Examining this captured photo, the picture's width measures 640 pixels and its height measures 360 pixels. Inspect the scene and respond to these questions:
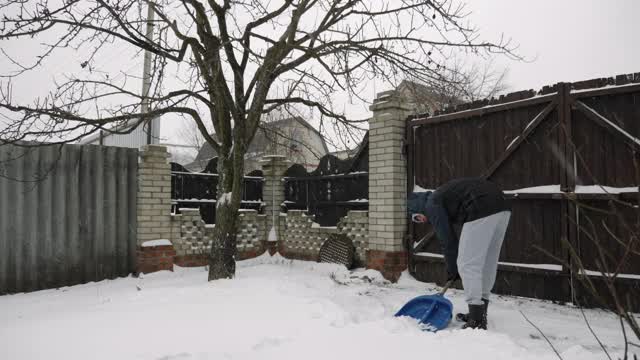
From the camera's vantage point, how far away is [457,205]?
13.0 feet

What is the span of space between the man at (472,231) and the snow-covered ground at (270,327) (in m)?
0.30

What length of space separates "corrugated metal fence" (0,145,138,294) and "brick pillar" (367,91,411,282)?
11.9ft

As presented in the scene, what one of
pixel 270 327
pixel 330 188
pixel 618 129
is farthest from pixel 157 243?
pixel 618 129

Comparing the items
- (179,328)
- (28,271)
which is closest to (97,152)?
(28,271)

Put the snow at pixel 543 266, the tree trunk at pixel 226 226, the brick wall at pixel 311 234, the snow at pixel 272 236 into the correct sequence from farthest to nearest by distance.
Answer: the snow at pixel 272 236, the brick wall at pixel 311 234, the tree trunk at pixel 226 226, the snow at pixel 543 266

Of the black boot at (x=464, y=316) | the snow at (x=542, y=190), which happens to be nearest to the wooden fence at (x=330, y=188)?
the snow at (x=542, y=190)

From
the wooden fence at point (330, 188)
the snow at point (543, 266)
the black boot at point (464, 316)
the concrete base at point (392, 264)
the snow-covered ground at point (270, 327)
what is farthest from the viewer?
the wooden fence at point (330, 188)

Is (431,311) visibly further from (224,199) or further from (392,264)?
(224,199)

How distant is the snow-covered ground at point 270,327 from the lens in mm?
3098

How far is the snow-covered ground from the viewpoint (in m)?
3.10

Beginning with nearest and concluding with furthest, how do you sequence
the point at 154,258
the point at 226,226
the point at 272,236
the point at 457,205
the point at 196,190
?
the point at 457,205 < the point at 226,226 < the point at 154,258 < the point at 196,190 < the point at 272,236

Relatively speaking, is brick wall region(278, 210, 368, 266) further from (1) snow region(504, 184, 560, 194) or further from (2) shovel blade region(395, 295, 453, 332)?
(2) shovel blade region(395, 295, 453, 332)

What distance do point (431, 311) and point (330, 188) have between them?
4.24 meters

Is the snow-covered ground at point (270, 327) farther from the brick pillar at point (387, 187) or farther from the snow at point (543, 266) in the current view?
the brick pillar at point (387, 187)
